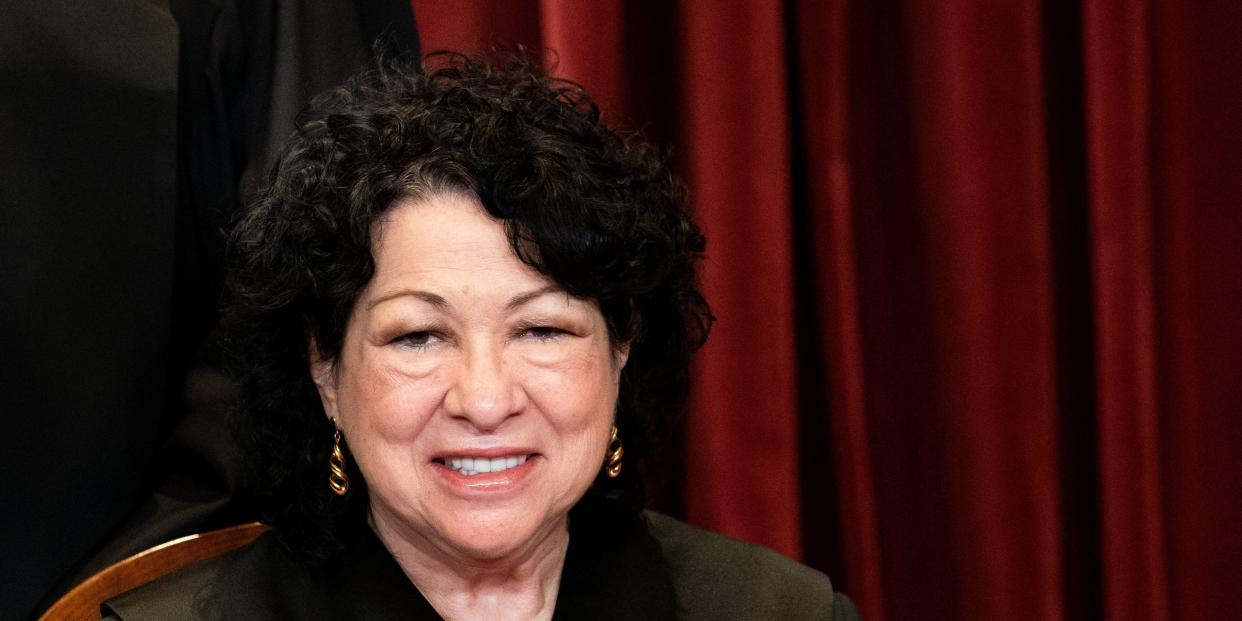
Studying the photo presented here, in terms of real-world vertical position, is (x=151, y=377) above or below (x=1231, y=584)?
above

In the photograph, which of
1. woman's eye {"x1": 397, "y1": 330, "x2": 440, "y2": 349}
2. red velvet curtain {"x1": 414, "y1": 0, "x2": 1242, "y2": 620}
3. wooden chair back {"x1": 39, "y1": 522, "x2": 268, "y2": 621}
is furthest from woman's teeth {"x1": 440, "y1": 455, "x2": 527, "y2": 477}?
red velvet curtain {"x1": 414, "y1": 0, "x2": 1242, "y2": 620}

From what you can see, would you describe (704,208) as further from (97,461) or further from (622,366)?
(97,461)

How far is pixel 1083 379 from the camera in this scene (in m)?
1.94

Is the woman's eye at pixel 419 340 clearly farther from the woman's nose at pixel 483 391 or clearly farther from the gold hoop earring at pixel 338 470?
the gold hoop earring at pixel 338 470

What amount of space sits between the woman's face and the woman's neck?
63 mm

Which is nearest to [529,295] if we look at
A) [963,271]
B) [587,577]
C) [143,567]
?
[587,577]

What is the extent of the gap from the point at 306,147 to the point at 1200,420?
4.30 feet

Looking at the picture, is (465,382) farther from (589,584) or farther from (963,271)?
(963,271)

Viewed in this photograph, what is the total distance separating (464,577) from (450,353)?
10.6 inches

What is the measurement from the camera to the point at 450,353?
128 centimetres

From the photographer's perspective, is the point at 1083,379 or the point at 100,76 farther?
the point at 1083,379

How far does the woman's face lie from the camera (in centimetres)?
126

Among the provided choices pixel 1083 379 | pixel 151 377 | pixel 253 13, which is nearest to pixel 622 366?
pixel 151 377

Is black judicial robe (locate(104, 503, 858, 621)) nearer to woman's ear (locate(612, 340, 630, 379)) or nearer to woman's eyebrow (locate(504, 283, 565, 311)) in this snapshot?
woman's ear (locate(612, 340, 630, 379))
